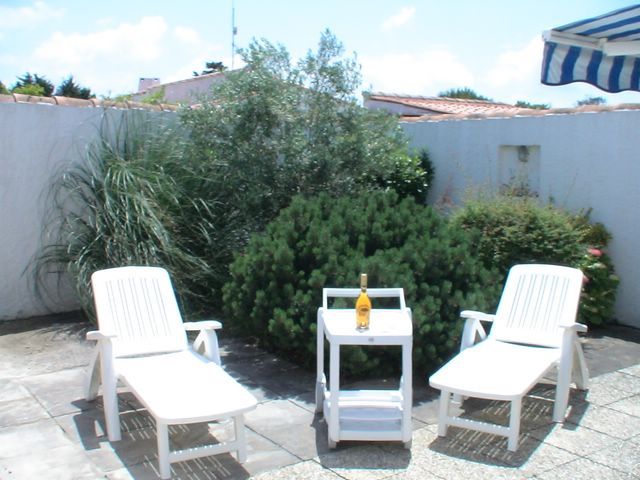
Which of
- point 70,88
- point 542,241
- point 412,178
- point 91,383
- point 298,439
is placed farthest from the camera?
point 70,88

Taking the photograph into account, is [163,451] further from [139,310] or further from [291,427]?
[139,310]

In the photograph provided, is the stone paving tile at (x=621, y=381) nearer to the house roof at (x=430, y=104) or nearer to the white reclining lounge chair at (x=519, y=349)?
the white reclining lounge chair at (x=519, y=349)

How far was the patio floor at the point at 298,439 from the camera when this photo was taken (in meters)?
4.17

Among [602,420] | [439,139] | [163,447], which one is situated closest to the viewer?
[163,447]

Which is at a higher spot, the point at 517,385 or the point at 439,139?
the point at 439,139

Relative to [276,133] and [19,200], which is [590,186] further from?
[19,200]

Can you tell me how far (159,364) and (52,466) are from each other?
97 centimetres

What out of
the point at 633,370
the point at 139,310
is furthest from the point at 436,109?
the point at 139,310

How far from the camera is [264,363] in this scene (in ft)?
20.7

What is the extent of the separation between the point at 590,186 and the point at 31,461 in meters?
6.36

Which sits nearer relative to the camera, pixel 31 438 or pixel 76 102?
pixel 31 438

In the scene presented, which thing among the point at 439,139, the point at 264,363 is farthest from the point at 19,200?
the point at 439,139

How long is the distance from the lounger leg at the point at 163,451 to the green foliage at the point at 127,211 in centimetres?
312

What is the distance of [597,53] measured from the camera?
6.34 m
